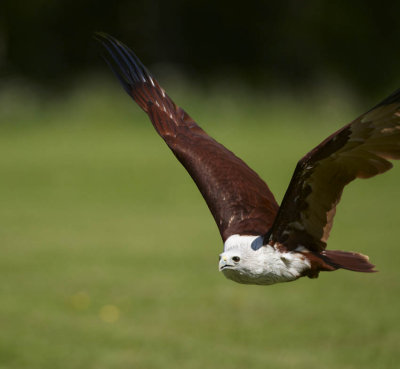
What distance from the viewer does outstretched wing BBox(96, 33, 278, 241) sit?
207 inches

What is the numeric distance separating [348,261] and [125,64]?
2420 mm

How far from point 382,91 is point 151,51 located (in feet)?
30.2

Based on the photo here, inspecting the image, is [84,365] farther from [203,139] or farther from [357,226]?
[357,226]

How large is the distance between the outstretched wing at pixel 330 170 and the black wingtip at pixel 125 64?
6.47 ft

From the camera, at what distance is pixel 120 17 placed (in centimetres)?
3394

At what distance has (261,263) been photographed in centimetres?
473

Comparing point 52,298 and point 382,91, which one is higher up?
point 382,91

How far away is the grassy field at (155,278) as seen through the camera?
277 inches

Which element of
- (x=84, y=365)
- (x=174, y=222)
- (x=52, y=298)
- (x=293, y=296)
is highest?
(x=174, y=222)

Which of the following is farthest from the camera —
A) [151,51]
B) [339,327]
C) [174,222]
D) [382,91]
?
[151,51]

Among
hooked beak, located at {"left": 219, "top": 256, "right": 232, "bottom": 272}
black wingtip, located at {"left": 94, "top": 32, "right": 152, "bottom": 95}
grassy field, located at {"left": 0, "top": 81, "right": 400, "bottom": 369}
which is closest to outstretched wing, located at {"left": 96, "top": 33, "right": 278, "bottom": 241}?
black wingtip, located at {"left": 94, "top": 32, "right": 152, "bottom": 95}

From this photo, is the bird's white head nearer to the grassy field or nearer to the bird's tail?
the bird's tail

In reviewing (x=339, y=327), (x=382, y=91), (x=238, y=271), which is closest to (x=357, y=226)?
(x=339, y=327)

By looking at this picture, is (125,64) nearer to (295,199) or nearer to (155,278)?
(295,199)
